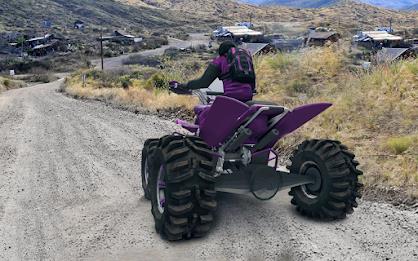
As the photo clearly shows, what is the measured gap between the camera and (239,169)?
18.4 ft

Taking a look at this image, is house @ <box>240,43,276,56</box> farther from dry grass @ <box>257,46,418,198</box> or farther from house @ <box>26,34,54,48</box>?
house @ <box>26,34,54,48</box>

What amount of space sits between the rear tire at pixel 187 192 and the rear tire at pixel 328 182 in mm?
1243

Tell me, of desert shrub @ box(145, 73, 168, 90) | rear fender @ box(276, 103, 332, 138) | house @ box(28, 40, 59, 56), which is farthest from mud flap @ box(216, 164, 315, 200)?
house @ box(28, 40, 59, 56)

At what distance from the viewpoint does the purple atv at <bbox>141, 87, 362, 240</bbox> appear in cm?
482

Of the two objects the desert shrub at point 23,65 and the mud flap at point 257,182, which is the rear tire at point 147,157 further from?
the desert shrub at point 23,65

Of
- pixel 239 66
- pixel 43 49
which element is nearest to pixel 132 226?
pixel 239 66

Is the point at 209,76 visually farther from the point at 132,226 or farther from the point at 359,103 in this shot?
the point at 359,103

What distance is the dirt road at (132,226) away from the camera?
4.64 metres

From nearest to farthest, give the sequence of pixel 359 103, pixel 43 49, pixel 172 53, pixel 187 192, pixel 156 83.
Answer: pixel 187 192
pixel 359 103
pixel 156 83
pixel 172 53
pixel 43 49

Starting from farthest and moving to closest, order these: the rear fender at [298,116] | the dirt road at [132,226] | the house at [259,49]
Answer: the house at [259,49] → the rear fender at [298,116] → the dirt road at [132,226]

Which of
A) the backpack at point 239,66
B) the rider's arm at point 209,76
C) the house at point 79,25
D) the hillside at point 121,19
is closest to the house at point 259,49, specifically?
the rider's arm at point 209,76

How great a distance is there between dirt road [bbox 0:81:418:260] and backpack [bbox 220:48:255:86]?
1624 millimetres

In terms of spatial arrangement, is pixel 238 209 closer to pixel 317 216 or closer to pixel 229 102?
pixel 317 216

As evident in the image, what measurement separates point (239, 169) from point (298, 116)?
975 millimetres
